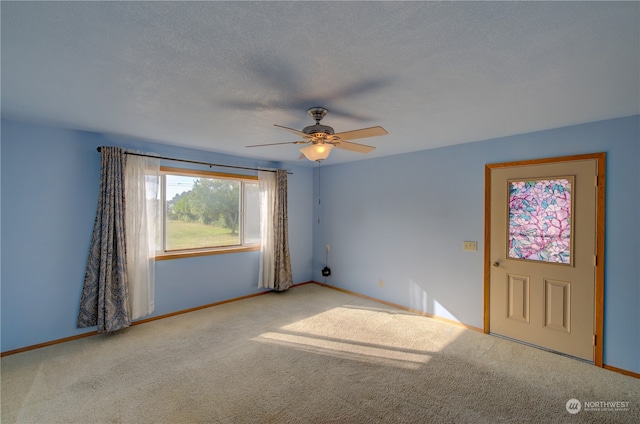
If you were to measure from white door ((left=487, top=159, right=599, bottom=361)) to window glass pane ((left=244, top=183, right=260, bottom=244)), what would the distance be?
361 cm

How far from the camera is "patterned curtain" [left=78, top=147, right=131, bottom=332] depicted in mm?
3275

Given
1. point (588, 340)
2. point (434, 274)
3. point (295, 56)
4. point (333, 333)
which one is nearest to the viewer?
point (295, 56)

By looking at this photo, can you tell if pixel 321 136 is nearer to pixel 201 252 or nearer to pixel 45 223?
pixel 201 252

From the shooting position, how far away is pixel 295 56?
163 centimetres

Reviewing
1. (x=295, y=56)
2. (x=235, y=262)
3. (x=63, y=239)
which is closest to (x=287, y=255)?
(x=235, y=262)

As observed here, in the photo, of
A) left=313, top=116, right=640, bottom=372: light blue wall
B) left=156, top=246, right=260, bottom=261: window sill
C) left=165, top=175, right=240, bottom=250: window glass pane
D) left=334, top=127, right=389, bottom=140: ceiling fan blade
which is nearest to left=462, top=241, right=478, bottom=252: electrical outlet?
left=313, top=116, right=640, bottom=372: light blue wall

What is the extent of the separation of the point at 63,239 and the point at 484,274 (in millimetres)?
5018

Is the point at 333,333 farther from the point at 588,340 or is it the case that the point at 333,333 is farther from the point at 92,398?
the point at 588,340

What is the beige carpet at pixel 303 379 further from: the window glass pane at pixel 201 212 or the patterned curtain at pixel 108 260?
the window glass pane at pixel 201 212

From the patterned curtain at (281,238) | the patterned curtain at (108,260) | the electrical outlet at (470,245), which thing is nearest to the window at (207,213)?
the patterned curtain at (281,238)

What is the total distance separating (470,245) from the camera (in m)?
3.64

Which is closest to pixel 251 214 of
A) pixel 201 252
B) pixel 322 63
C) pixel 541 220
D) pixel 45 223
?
pixel 201 252

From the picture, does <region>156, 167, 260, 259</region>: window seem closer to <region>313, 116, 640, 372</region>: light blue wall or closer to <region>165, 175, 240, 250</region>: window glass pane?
<region>165, 175, 240, 250</region>: window glass pane

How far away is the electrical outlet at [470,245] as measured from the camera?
3.60 meters
